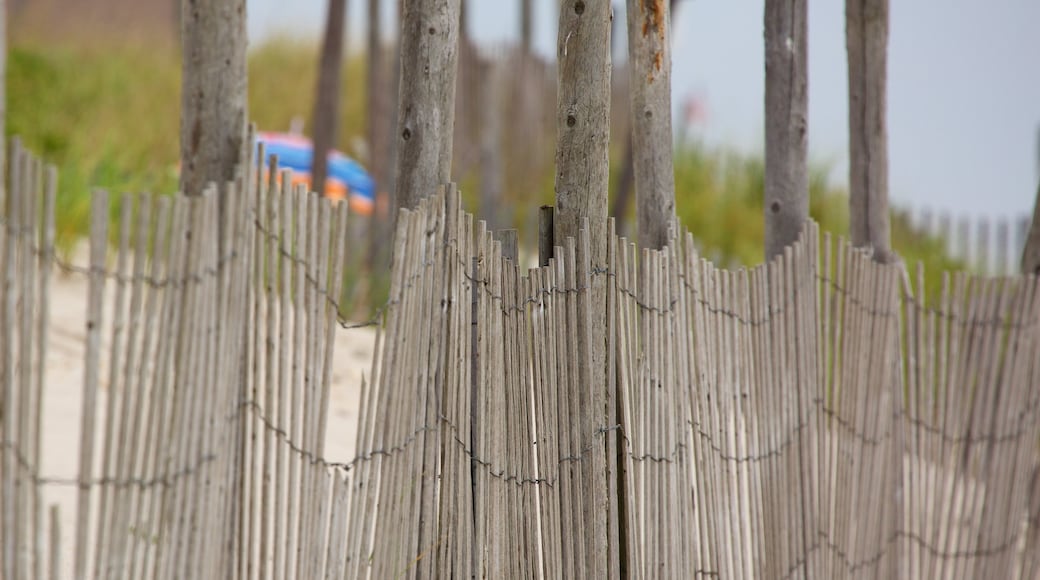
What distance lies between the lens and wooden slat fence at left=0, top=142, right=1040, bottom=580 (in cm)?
195

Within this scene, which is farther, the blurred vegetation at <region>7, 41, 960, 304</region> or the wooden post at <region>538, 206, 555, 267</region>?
the blurred vegetation at <region>7, 41, 960, 304</region>

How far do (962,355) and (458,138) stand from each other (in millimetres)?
5948

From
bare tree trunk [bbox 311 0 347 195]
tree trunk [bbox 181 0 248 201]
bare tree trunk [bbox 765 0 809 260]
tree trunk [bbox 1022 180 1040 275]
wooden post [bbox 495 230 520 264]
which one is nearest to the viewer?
tree trunk [bbox 181 0 248 201]

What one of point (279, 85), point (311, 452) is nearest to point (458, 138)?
point (279, 85)

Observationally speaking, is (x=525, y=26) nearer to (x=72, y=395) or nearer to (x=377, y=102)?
(x=377, y=102)

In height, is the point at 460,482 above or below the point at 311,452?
below

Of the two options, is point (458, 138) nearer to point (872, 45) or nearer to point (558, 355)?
point (872, 45)

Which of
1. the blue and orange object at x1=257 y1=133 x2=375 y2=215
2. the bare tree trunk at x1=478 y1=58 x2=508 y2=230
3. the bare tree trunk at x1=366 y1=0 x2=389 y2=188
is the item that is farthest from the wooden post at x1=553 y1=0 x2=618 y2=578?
the blue and orange object at x1=257 y1=133 x2=375 y2=215

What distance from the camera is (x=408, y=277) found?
235cm

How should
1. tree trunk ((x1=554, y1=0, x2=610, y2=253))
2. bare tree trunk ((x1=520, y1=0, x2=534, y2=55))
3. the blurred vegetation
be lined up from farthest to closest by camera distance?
bare tree trunk ((x1=520, y1=0, x2=534, y2=55))
the blurred vegetation
tree trunk ((x1=554, y1=0, x2=610, y2=253))

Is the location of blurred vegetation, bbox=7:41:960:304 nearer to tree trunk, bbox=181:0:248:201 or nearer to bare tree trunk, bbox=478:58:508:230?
bare tree trunk, bbox=478:58:508:230

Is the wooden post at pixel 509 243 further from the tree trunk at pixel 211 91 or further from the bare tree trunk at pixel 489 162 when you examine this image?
the bare tree trunk at pixel 489 162

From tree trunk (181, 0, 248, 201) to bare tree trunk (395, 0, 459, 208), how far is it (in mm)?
483

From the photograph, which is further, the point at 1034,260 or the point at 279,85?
the point at 279,85
